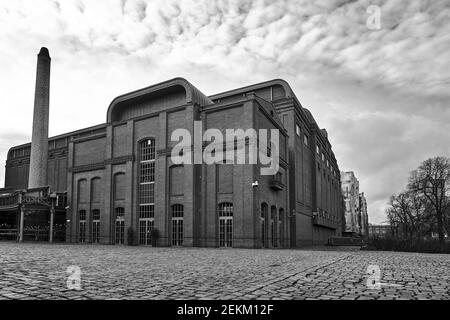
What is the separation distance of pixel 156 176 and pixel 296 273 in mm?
24078

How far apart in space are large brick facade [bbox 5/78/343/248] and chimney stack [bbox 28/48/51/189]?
21.9 feet

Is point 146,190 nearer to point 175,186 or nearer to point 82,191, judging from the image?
point 175,186

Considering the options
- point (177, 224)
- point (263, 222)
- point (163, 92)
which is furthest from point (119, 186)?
point (263, 222)

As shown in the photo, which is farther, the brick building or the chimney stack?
the chimney stack

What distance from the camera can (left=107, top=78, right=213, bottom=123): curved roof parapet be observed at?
109ft

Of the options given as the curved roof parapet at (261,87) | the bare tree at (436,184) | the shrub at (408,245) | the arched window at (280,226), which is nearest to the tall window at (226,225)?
the arched window at (280,226)

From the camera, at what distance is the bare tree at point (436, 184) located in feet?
133

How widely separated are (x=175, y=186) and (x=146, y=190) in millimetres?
3269

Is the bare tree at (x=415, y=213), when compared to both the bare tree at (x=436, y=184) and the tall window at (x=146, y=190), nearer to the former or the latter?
the bare tree at (x=436, y=184)

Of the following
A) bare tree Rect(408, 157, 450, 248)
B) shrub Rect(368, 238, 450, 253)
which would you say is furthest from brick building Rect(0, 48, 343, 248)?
bare tree Rect(408, 157, 450, 248)

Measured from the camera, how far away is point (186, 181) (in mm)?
31047

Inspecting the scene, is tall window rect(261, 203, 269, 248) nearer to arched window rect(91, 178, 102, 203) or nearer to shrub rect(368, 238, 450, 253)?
shrub rect(368, 238, 450, 253)
